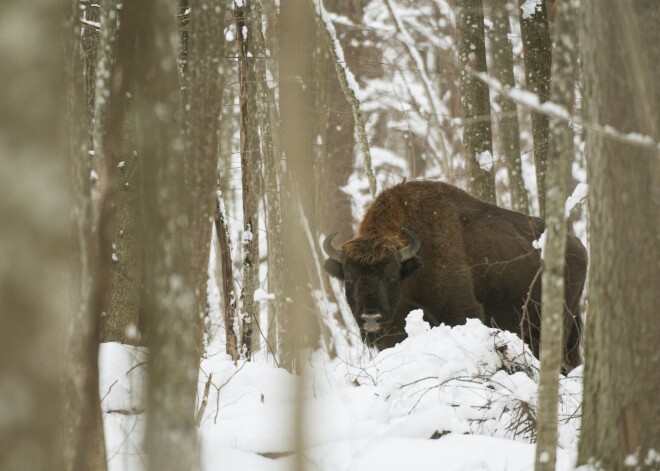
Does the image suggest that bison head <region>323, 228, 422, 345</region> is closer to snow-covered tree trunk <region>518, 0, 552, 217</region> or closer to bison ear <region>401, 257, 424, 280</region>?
bison ear <region>401, 257, 424, 280</region>

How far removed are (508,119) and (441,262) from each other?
386 centimetres

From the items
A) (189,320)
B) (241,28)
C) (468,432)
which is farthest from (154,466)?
(241,28)

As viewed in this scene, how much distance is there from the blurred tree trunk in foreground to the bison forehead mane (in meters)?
6.65

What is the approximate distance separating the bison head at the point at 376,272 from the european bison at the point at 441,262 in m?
0.01

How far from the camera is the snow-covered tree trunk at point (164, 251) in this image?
286cm

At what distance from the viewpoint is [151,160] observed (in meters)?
2.84

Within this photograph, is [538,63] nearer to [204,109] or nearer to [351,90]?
[351,90]

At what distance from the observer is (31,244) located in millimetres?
2109

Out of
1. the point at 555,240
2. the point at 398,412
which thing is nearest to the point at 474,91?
the point at 398,412

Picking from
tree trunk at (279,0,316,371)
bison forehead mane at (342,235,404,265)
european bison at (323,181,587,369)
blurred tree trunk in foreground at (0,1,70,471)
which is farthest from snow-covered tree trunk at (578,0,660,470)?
bison forehead mane at (342,235,404,265)

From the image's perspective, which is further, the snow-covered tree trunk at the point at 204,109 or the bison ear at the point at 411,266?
the bison ear at the point at 411,266

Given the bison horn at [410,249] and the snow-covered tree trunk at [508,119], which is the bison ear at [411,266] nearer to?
the bison horn at [410,249]

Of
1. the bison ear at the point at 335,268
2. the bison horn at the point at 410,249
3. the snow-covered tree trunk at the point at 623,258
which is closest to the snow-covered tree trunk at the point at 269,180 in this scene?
the bison ear at the point at 335,268

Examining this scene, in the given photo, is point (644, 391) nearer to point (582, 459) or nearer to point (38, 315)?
point (582, 459)
